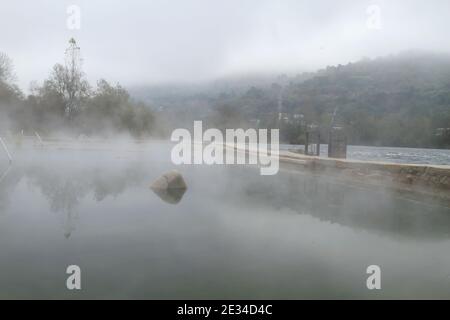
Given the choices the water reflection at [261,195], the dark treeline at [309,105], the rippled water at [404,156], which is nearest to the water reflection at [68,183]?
the water reflection at [261,195]

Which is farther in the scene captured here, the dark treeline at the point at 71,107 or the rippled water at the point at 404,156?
the dark treeline at the point at 71,107

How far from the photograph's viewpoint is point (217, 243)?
4621mm

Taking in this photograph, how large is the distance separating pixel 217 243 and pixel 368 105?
1319 inches

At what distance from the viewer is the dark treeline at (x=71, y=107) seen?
1252 inches

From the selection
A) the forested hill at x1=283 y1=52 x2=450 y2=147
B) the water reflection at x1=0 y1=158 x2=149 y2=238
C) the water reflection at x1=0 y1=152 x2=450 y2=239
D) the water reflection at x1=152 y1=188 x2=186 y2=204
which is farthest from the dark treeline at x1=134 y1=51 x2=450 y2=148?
the water reflection at x1=152 y1=188 x2=186 y2=204

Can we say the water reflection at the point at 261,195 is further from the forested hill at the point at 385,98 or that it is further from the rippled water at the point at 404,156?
the forested hill at the point at 385,98

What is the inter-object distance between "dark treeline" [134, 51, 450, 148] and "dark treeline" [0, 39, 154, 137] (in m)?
7.94

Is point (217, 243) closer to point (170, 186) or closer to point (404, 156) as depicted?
point (170, 186)

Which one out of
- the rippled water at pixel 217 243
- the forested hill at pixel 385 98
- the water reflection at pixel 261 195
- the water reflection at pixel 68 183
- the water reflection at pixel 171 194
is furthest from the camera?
the forested hill at pixel 385 98

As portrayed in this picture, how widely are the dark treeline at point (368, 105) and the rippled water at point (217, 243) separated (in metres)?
22.2

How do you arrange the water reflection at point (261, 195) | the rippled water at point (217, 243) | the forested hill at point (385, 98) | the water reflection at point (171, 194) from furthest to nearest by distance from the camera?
the forested hill at point (385, 98) → the water reflection at point (171, 194) → the water reflection at point (261, 195) → the rippled water at point (217, 243)

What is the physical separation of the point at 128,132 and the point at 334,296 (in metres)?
36.5

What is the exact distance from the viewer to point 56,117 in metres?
34.8

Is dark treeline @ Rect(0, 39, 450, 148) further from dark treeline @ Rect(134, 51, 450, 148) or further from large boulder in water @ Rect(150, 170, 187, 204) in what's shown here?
large boulder in water @ Rect(150, 170, 187, 204)
